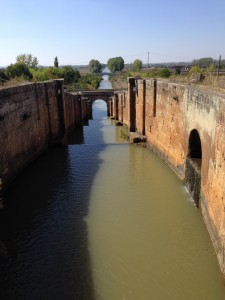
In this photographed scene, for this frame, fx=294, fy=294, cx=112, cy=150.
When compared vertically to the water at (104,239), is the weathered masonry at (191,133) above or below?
above

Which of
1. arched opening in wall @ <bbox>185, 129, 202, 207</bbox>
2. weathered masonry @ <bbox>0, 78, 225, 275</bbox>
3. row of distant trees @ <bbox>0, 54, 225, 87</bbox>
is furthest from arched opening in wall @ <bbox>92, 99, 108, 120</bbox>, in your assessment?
arched opening in wall @ <bbox>185, 129, 202, 207</bbox>

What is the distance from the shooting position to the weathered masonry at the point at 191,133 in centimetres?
773

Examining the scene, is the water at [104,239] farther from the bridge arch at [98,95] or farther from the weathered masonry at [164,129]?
the bridge arch at [98,95]

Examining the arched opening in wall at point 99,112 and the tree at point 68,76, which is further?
the tree at point 68,76

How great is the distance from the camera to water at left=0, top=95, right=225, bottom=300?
6949 mm

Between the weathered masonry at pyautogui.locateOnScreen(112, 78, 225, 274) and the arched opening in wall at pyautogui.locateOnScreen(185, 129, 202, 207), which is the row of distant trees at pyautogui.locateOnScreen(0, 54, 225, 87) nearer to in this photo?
the weathered masonry at pyautogui.locateOnScreen(112, 78, 225, 274)

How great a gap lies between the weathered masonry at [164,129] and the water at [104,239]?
2.06ft

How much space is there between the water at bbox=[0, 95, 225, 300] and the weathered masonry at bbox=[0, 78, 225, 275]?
2.06 ft

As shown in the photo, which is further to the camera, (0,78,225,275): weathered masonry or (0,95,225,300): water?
(0,78,225,275): weathered masonry

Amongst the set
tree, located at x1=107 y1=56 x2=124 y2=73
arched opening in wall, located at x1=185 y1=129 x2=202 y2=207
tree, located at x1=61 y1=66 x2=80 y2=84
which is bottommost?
arched opening in wall, located at x1=185 y1=129 x2=202 y2=207

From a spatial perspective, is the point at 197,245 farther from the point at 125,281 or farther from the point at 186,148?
the point at 186,148

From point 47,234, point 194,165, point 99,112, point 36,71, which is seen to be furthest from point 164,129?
point 36,71

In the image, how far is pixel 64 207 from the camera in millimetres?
10578

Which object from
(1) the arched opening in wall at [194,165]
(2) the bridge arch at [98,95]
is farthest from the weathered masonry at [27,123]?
(2) the bridge arch at [98,95]
